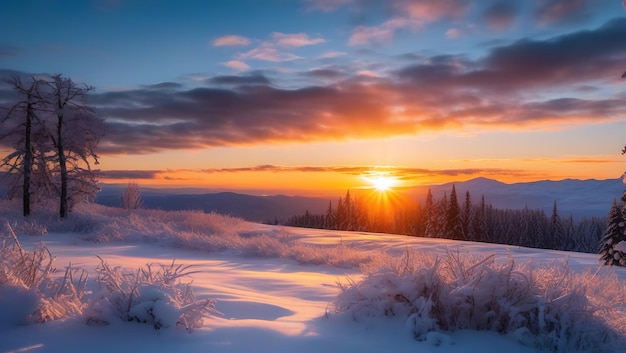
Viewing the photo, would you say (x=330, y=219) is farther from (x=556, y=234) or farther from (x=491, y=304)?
(x=491, y=304)

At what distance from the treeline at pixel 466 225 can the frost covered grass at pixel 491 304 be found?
4812 cm

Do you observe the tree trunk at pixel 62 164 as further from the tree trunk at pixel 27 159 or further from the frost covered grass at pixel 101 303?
the frost covered grass at pixel 101 303

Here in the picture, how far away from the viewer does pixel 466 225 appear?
5481 centimetres

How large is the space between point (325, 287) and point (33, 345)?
5001 mm

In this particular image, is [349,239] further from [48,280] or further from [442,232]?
[442,232]

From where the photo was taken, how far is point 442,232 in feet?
166

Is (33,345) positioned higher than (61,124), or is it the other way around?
(61,124)

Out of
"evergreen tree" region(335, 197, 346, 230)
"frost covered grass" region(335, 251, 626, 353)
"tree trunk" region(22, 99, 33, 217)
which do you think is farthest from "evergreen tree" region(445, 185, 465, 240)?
"frost covered grass" region(335, 251, 626, 353)

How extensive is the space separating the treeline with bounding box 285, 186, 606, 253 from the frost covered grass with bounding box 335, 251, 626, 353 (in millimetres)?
48117

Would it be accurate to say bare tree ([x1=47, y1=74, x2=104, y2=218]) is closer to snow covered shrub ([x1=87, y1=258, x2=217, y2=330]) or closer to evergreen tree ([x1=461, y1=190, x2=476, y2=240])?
snow covered shrub ([x1=87, y1=258, x2=217, y2=330])

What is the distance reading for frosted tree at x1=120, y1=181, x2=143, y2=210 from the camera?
118 feet

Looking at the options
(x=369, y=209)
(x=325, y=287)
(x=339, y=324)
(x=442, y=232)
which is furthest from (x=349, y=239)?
(x=369, y=209)

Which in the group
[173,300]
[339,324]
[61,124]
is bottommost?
[339,324]

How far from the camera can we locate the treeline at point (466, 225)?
5279 centimetres
